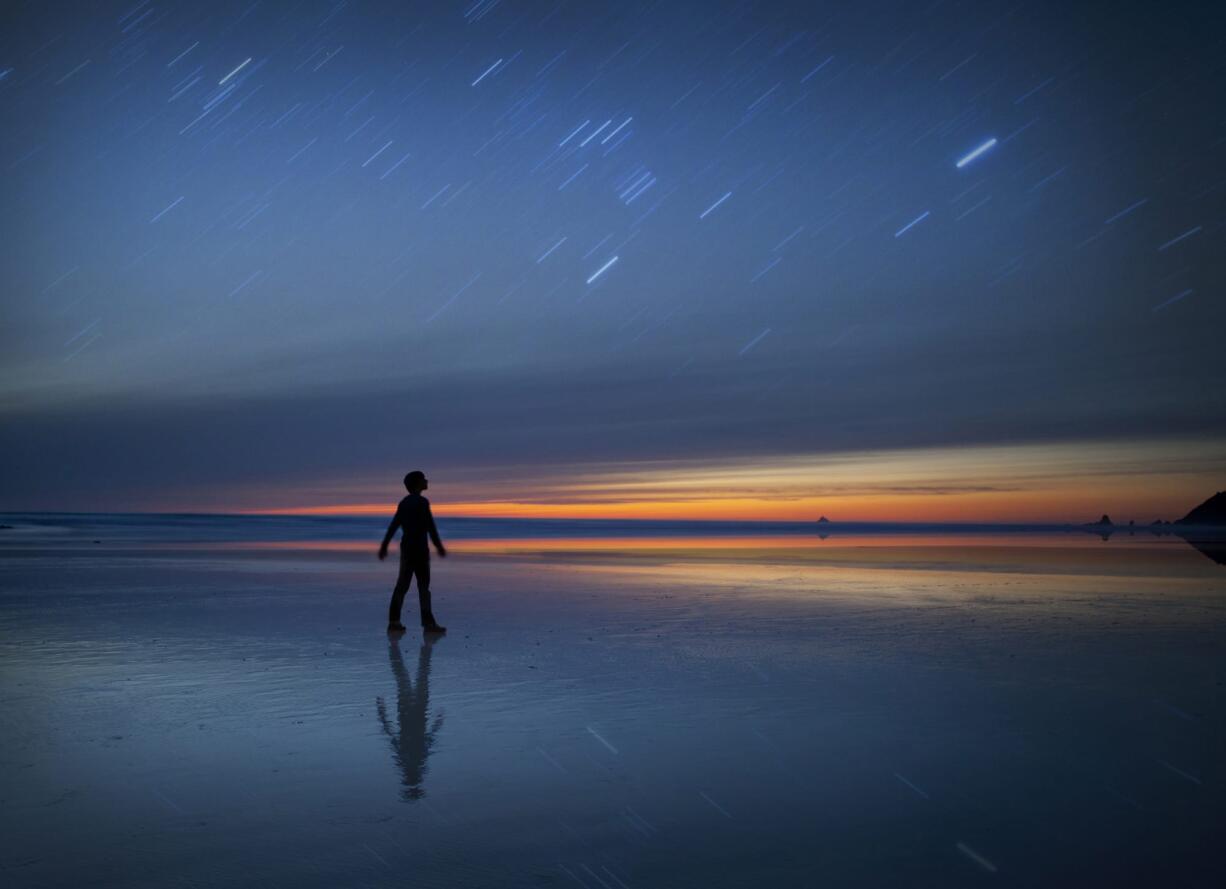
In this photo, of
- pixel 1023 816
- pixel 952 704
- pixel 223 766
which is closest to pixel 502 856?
pixel 223 766

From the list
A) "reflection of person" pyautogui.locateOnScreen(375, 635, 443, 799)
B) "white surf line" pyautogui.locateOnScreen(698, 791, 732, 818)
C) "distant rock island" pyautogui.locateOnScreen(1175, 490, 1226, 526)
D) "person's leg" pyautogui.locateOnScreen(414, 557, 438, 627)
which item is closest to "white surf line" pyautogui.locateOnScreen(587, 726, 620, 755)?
"white surf line" pyautogui.locateOnScreen(698, 791, 732, 818)

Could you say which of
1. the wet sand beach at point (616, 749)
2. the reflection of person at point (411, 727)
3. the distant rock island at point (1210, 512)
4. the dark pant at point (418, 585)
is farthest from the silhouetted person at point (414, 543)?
the distant rock island at point (1210, 512)

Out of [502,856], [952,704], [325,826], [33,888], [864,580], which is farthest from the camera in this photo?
[864,580]

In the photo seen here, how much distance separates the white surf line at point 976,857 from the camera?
3551mm

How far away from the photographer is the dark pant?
1005 centimetres

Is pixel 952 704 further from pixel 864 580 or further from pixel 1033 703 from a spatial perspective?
pixel 864 580

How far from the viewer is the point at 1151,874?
3.47 m

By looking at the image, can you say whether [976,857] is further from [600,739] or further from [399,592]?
[399,592]

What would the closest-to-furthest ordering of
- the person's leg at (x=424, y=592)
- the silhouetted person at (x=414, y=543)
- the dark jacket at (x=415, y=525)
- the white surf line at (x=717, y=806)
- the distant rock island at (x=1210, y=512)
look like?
the white surf line at (x=717, y=806) → the person's leg at (x=424, y=592) → the silhouetted person at (x=414, y=543) → the dark jacket at (x=415, y=525) → the distant rock island at (x=1210, y=512)

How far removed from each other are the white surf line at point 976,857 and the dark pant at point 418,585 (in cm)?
709

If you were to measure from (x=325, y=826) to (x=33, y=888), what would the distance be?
1.09 m

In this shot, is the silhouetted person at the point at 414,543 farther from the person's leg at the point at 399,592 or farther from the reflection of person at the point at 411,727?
the reflection of person at the point at 411,727

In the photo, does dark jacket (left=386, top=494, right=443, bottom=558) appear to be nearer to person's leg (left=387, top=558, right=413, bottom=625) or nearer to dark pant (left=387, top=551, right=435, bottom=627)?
dark pant (left=387, top=551, right=435, bottom=627)

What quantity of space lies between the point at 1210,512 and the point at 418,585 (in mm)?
87782
